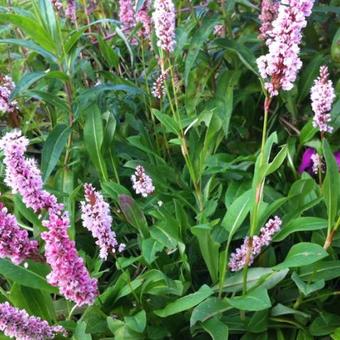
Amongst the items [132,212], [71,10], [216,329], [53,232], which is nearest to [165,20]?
[132,212]

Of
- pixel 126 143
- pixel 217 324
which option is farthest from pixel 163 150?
pixel 217 324

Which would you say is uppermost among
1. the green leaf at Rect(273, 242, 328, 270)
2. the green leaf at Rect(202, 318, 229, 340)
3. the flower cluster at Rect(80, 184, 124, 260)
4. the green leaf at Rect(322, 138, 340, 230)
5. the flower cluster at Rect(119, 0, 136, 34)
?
the flower cluster at Rect(119, 0, 136, 34)

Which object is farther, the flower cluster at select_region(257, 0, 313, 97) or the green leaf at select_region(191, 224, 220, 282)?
the green leaf at select_region(191, 224, 220, 282)

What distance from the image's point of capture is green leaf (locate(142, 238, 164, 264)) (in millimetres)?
1579

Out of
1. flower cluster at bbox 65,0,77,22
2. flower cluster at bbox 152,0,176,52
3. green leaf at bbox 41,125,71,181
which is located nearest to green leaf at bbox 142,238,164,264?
green leaf at bbox 41,125,71,181

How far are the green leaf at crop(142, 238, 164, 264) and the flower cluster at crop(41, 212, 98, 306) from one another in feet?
1.00

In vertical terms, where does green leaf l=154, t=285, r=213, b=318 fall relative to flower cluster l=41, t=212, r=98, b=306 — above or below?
below

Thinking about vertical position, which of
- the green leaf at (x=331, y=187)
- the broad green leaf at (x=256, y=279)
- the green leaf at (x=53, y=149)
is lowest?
the broad green leaf at (x=256, y=279)

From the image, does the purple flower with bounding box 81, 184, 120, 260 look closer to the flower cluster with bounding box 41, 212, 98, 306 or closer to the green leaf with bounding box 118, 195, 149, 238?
the flower cluster with bounding box 41, 212, 98, 306

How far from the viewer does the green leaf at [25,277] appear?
1.57m

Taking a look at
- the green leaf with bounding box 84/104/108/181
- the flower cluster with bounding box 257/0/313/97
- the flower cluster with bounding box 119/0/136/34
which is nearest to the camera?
the flower cluster with bounding box 257/0/313/97

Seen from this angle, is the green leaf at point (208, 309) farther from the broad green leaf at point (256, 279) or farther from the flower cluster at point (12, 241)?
the flower cluster at point (12, 241)

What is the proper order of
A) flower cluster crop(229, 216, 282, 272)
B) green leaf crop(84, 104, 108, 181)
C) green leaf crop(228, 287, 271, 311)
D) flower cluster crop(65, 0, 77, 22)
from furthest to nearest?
flower cluster crop(65, 0, 77, 22)
green leaf crop(84, 104, 108, 181)
flower cluster crop(229, 216, 282, 272)
green leaf crop(228, 287, 271, 311)

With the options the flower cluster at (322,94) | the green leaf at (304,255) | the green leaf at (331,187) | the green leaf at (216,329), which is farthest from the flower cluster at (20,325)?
Result: the flower cluster at (322,94)
